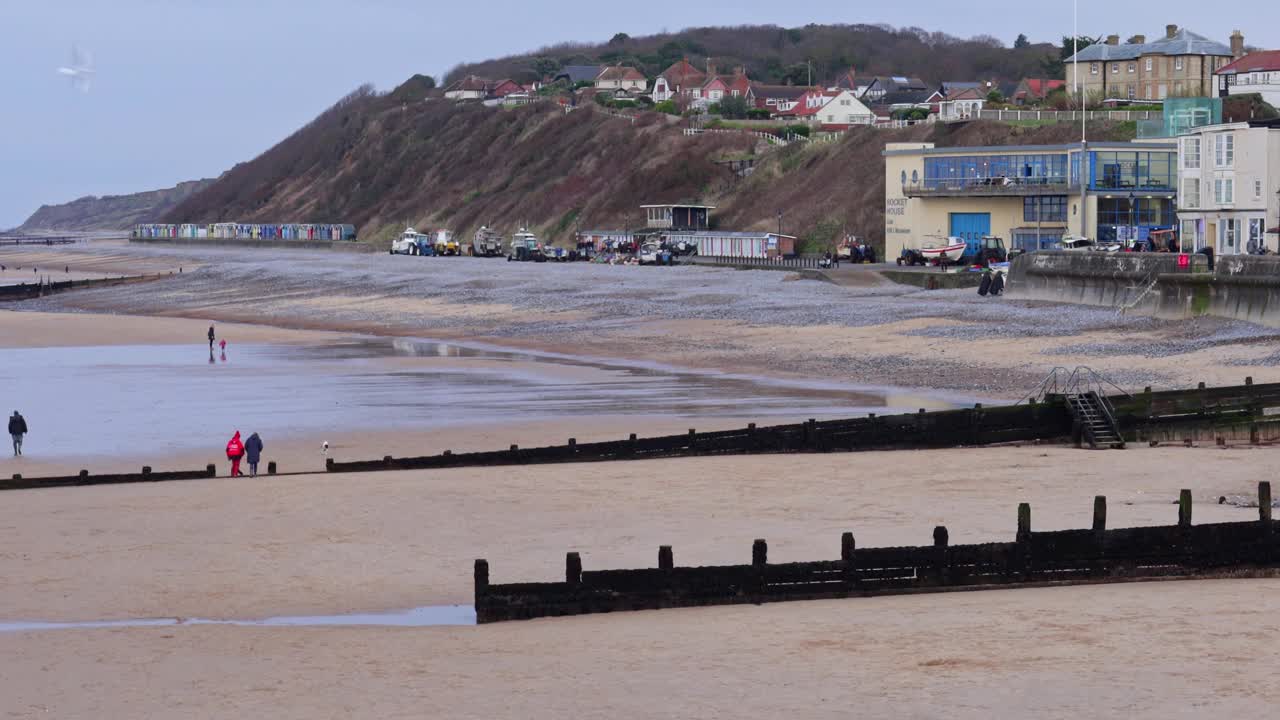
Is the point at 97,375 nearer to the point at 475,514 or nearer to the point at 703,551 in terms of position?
the point at 475,514

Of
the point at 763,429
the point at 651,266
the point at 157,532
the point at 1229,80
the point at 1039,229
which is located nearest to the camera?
the point at 157,532

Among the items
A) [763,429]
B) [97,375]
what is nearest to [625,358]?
[97,375]

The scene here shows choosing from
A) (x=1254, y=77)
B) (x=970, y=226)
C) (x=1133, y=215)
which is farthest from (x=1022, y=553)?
(x=1254, y=77)

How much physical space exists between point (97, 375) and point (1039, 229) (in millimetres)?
50790

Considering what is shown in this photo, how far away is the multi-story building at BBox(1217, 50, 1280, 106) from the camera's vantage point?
12212cm

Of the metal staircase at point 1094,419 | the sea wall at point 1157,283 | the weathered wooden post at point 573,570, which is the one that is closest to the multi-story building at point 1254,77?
the sea wall at point 1157,283

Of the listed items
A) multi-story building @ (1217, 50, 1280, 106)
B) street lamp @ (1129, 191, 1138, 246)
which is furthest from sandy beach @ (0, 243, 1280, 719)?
multi-story building @ (1217, 50, 1280, 106)

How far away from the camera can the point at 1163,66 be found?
13038cm

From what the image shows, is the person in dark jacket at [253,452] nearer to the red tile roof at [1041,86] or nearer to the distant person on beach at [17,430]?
the distant person on beach at [17,430]

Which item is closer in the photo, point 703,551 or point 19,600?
point 19,600

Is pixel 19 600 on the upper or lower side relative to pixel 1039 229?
lower

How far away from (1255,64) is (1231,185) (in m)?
67.5

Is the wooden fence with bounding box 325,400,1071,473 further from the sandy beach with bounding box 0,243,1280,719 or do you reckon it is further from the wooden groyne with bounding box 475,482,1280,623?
the wooden groyne with bounding box 475,482,1280,623

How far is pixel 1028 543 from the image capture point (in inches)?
737
